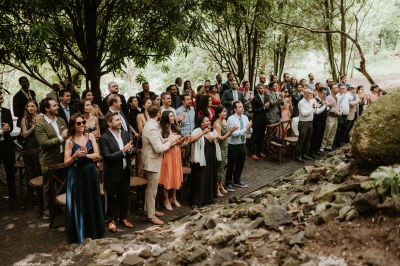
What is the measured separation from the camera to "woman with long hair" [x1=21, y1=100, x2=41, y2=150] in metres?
8.04

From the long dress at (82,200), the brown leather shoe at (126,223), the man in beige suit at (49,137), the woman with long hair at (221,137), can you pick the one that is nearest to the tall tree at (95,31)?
the woman with long hair at (221,137)

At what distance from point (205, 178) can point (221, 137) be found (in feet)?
3.36

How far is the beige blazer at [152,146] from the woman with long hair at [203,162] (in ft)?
3.62

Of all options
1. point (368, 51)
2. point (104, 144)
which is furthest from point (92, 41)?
point (368, 51)

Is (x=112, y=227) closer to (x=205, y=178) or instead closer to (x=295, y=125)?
(x=205, y=178)

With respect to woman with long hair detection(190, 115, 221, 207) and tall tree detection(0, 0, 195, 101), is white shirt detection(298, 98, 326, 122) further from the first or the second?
tall tree detection(0, 0, 195, 101)

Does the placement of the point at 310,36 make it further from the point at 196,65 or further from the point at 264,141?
the point at 196,65

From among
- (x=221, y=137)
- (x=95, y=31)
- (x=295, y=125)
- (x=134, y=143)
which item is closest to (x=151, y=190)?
(x=221, y=137)

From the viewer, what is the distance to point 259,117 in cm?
1216

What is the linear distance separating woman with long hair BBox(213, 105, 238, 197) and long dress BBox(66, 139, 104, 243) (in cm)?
334

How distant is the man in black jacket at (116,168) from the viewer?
260 inches

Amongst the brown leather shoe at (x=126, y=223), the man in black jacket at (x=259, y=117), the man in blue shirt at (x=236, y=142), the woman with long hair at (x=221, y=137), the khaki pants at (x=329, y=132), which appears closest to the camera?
the brown leather shoe at (x=126, y=223)

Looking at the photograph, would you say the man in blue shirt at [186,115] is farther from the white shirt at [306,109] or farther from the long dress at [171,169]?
the white shirt at [306,109]

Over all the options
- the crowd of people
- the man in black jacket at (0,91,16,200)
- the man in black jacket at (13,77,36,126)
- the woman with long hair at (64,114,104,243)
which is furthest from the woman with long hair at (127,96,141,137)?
the woman with long hair at (64,114,104,243)
